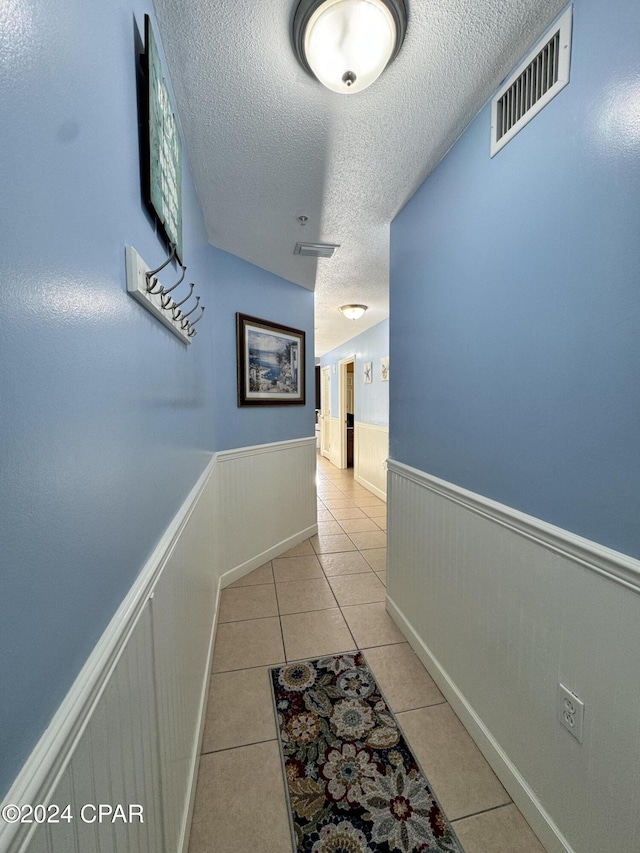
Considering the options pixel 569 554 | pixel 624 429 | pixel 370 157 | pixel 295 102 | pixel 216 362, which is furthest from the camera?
pixel 216 362

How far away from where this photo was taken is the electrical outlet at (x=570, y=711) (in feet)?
3.01

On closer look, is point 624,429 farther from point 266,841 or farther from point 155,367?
point 266,841

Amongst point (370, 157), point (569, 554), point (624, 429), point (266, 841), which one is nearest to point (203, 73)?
point (370, 157)

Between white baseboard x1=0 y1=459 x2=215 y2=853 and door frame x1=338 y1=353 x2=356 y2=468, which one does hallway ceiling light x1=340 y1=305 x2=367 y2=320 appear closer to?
door frame x1=338 y1=353 x2=356 y2=468

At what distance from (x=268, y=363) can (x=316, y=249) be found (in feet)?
3.02

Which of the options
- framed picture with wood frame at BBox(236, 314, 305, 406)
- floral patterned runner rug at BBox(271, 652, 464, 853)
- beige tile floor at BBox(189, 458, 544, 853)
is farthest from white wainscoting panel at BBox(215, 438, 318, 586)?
floral patterned runner rug at BBox(271, 652, 464, 853)

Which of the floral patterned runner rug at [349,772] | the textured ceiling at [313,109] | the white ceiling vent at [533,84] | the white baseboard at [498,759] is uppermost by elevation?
the textured ceiling at [313,109]

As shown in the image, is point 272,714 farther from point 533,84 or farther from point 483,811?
point 533,84

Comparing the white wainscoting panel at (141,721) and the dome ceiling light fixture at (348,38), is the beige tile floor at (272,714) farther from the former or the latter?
the dome ceiling light fixture at (348,38)

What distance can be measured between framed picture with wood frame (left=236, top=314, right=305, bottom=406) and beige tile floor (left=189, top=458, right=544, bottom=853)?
1.40m

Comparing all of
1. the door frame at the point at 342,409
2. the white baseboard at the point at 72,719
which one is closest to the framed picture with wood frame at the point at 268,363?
the white baseboard at the point at 72,719

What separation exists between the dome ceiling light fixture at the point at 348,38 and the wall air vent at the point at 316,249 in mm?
1232

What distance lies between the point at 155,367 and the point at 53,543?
0.58m

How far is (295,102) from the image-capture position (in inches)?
49.1
